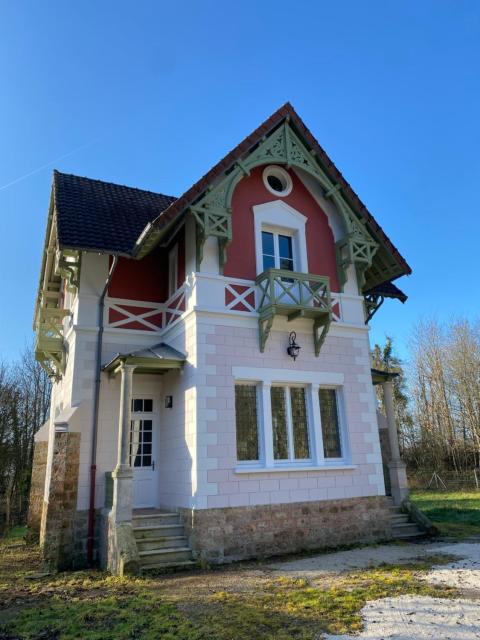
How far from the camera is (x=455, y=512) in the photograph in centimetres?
1445

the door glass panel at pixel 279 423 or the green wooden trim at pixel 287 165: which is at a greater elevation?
the green wooden trim at pixel 287 165

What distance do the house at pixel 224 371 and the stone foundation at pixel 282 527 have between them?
3 cm

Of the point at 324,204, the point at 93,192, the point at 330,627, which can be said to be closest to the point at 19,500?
the point at 93,192

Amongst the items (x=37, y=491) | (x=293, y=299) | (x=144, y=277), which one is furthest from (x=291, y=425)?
(x=37, y=491)

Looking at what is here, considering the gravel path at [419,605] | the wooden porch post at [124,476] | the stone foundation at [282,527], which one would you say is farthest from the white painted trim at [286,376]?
the gravel path at [419,605]

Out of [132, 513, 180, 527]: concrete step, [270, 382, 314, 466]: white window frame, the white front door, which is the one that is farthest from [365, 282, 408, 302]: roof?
[132, 513, 180, 527]: concrete step

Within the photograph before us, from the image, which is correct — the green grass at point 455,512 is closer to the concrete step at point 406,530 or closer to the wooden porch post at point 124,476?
the concrete step at point 406,530

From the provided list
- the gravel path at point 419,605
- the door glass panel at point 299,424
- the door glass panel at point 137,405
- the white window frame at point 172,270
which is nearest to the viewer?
the gravel path at point 419,605

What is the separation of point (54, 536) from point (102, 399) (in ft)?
9.26

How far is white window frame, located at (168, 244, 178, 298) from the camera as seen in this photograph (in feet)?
37.2

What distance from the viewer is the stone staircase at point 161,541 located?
817 cm

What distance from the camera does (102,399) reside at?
10.6 meters

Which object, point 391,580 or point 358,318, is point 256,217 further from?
point 391,580

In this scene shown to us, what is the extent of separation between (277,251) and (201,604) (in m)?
7.43
